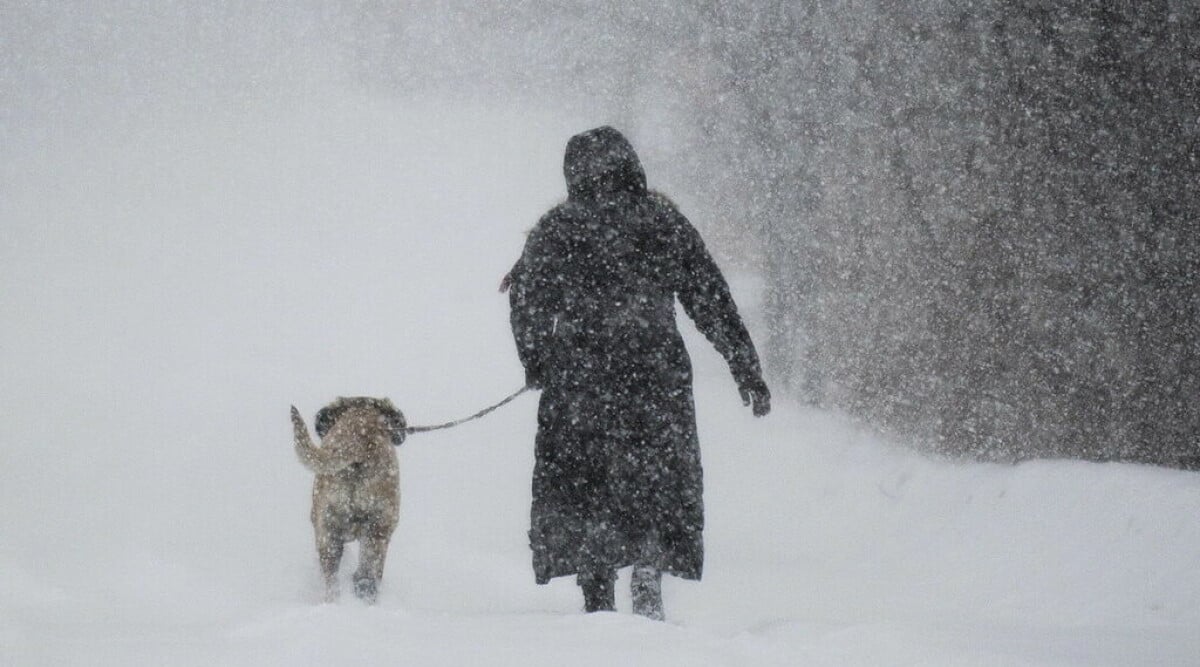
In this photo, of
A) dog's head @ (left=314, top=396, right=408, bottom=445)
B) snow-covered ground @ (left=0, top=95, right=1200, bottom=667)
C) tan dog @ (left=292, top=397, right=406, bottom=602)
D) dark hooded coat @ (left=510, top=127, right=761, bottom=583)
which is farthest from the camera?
dog's head @ (left=314, top=396, right=408, bottom=445)

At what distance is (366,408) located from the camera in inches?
195

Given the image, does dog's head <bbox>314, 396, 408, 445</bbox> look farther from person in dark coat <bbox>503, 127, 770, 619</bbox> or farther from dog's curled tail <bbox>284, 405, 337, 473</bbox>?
person in dark coat <bbox>503, 127, 770, 619</bbox>

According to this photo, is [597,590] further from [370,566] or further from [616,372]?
[370,566]

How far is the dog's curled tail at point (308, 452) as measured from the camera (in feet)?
15.4

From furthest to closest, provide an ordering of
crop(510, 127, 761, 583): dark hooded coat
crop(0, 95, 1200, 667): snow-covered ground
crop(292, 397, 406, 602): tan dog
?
crop(292, 397, 406, 602): tan dog → crop(510, 127, 761, 583): dark hooded coat → crop(0, 95, 1200, 667): snow-covered ground

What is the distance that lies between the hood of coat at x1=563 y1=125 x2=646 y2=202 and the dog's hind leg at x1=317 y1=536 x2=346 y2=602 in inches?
90.1

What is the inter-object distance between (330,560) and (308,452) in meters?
0.54

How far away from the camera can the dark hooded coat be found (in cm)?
343

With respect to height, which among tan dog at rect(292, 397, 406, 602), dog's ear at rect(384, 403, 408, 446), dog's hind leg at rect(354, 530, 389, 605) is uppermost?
dog's ear at rect(384, 403, 408, 446)

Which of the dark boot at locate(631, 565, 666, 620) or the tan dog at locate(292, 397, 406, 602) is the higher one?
the tan dog at locate(292, 397, 406, 602)

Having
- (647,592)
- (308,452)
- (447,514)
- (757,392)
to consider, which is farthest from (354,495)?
(447,514)

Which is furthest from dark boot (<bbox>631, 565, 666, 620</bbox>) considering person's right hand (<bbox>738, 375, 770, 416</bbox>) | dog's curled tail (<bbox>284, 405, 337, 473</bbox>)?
dog's curled tail (<bbox>284, 405, 337, 473</bbox>)

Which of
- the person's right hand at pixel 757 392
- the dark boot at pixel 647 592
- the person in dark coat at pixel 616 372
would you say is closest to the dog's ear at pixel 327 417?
the person in dark coat at pixel 616 372

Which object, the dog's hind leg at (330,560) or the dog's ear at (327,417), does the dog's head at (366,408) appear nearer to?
the dog's ear at (327,417)
